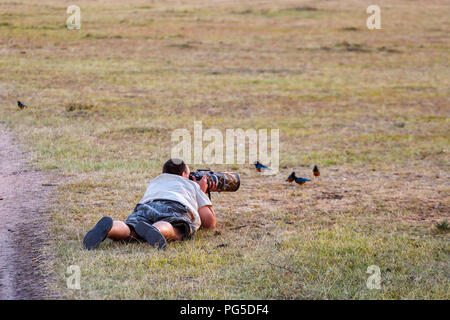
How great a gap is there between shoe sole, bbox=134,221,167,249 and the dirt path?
937mm

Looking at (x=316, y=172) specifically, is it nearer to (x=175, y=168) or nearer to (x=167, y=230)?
(x=175, y=168)

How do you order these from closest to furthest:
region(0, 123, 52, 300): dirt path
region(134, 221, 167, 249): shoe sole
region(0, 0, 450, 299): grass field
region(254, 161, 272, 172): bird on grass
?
region(0, 123, 52, 300): dirt path, region(0, 0, 450, 299): grass field, region(134, 221, 167, 249): shoe sole, region(254, 161, 272, 172): bird on grass

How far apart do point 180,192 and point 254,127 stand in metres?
7.76

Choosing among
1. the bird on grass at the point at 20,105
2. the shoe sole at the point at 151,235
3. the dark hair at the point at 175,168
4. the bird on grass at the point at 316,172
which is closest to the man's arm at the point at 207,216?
the dark hair at the point at 175,168

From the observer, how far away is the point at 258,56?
25.1 m

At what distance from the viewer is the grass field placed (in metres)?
5.29

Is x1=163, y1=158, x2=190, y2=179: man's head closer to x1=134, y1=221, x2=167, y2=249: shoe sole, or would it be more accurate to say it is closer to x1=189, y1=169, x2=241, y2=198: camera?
x1=189, y1=169, x2=241, y2=198: camera

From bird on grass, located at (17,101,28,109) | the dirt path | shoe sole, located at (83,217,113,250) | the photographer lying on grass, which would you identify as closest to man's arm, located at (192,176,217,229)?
the photographer lying on grass

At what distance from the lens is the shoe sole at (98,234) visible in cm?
550

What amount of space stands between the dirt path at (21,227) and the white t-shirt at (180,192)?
1.23 metres

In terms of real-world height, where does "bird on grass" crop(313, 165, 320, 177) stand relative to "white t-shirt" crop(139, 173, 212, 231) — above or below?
below

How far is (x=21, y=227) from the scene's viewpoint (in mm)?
6531
